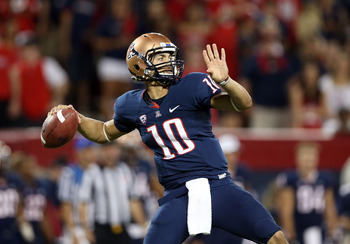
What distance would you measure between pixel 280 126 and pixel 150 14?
7.99 feet

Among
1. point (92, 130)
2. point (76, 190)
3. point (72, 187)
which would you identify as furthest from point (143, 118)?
point (72, 187)

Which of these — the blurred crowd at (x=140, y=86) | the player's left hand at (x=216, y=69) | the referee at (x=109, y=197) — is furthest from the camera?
the blurred crowd at (x=140, y=86)

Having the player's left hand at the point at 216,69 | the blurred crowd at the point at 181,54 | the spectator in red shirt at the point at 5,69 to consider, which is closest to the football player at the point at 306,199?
the blurred crowd at the point at 181,54

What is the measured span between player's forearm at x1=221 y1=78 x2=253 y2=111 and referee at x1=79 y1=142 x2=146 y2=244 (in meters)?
3.59

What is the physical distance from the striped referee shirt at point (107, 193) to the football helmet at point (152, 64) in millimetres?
3185

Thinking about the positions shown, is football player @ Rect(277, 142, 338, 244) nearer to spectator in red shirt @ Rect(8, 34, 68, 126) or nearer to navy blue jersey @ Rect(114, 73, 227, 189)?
navy blue jersey @ Rect(114, 73, 227, 189)

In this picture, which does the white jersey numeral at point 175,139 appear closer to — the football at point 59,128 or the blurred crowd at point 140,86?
the football at point 59,128

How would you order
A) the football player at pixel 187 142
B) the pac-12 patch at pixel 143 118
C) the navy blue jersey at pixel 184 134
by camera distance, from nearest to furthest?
the football player at pixel 187 142 → the navy blue jersey at pixel 184 134 → the pac-12 patch at pixel 143 118

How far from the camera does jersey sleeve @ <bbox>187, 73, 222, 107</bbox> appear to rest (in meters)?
5.08

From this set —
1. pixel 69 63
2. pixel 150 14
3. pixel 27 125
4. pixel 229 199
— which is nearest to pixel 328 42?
pixel 150 14

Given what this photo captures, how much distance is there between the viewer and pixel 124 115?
17.9ft

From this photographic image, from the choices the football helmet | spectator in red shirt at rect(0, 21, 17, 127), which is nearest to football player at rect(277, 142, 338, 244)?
the football helmet

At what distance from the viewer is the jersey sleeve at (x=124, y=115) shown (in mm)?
5422

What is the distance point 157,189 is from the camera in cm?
947
